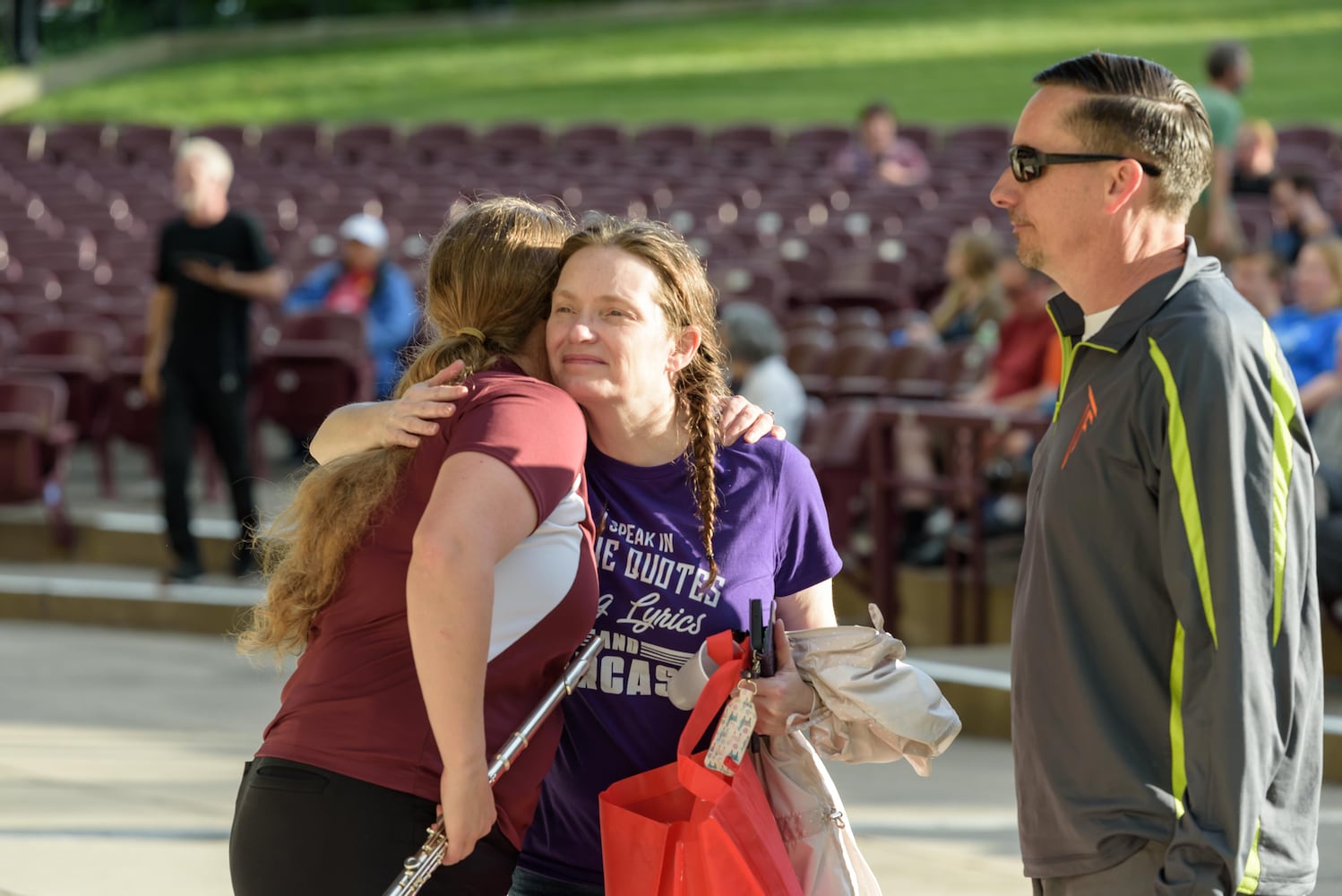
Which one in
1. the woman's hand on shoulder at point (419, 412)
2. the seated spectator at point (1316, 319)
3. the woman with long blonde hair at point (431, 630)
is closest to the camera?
the woman with long blonde hair at point (431, 630)

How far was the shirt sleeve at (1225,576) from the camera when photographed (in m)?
1.89

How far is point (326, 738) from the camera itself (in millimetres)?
2193

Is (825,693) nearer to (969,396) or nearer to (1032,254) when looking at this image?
(1032,254)

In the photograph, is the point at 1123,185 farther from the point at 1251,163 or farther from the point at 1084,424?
the point at 1251,163

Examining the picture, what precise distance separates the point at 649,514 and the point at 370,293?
7510 mm

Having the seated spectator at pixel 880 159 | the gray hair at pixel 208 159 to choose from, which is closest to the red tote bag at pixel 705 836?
the gray hair at pixel 208 159

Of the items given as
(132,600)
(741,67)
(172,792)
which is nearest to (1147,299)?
(172,792)

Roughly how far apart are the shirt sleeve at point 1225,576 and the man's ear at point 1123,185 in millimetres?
202

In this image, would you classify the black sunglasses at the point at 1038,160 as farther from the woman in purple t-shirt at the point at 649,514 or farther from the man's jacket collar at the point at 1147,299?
the woman in purple t-shirt at the point at 649,514

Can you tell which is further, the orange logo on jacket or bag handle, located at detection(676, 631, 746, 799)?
bag handle, located at detection(676, 631, 746, 799)

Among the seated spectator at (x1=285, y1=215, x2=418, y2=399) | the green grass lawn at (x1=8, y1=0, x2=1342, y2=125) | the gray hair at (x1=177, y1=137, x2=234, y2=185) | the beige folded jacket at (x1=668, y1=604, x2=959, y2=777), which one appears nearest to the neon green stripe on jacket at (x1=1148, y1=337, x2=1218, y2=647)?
the beige folded jacket at (x1=668, y1=604, x2=959, y2=777)

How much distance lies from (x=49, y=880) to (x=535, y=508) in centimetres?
293

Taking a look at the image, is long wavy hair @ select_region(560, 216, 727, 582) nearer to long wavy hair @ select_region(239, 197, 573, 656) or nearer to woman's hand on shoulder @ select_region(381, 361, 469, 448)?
long wavy hair @ select_region(239, 197, 573, 656)

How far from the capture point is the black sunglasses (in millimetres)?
2107
